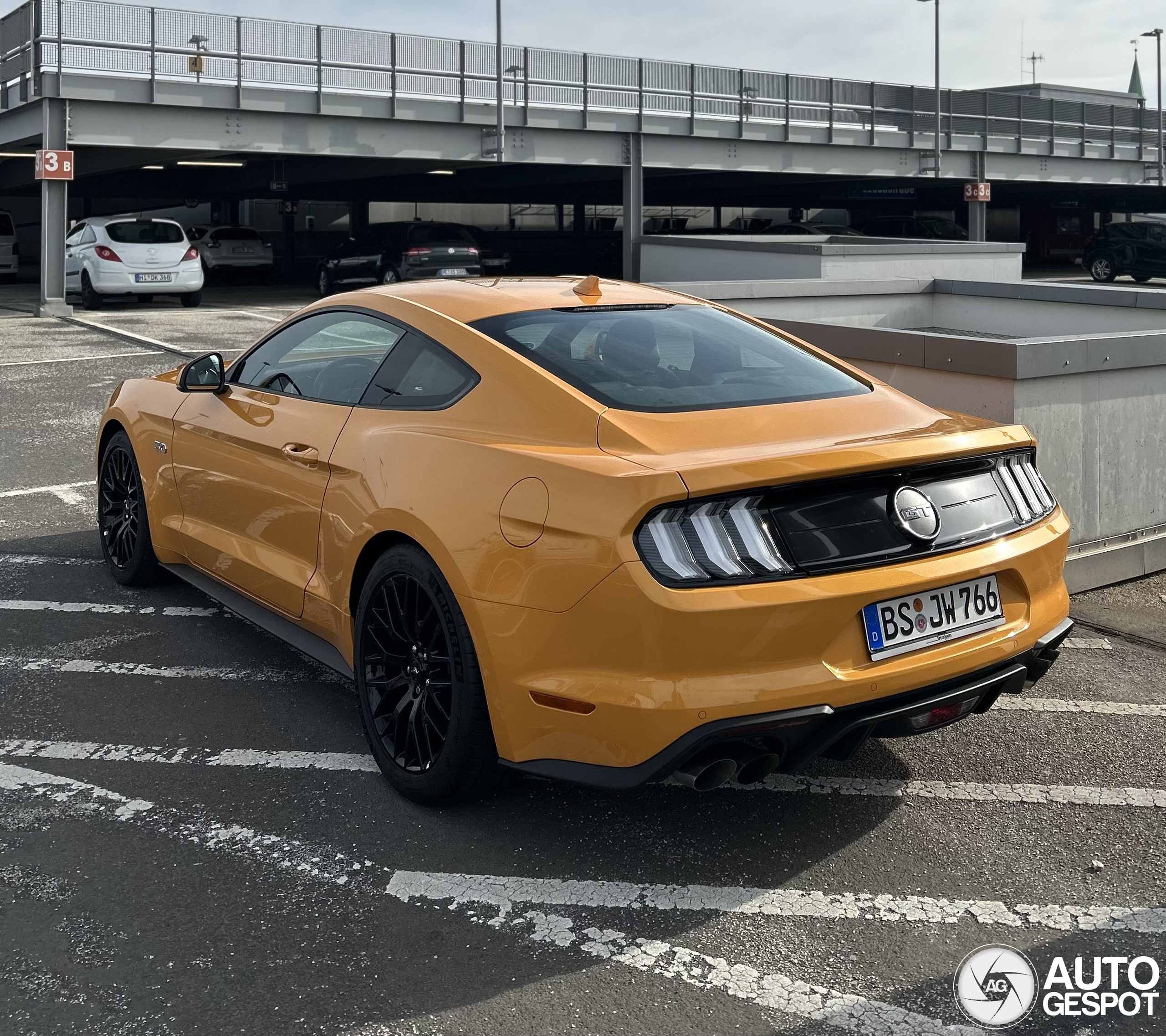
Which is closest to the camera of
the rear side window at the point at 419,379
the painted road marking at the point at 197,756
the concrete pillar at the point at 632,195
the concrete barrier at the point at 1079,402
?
the rear side window at the point at 419,379

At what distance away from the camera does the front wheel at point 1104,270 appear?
36.0 m

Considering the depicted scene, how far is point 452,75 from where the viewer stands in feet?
88.3

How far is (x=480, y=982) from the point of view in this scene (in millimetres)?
3105

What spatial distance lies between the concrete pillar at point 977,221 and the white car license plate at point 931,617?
3648 cm

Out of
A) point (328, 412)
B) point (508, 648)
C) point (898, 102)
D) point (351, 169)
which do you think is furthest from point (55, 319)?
point (898, 102)

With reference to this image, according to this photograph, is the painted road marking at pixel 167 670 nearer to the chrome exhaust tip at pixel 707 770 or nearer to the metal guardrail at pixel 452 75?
the chrome exhaust tip at pixel 707 770

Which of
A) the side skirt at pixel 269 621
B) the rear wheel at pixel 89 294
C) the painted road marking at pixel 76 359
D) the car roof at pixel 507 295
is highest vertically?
the rear wheel at pixel 89 294

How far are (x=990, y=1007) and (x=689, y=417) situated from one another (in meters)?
1.70

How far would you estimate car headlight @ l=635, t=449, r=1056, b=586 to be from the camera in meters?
3.35

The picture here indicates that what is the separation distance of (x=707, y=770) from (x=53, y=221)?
2245 cm

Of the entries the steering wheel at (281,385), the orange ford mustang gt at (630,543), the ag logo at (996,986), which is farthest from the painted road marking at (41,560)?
the ag logo at (996,986)

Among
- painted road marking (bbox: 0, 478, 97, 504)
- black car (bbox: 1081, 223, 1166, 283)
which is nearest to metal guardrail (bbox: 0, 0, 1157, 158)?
black car (bbox: 1081, 223, 1166, 283)

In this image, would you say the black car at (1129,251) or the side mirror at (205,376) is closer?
the side mirror at (205,376)

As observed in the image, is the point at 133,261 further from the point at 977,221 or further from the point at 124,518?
the point at 977,221
